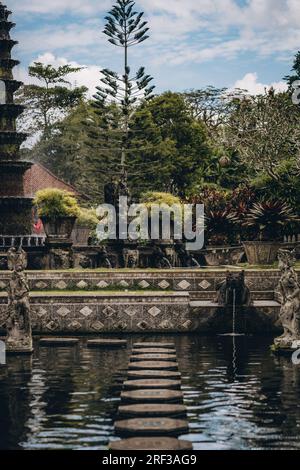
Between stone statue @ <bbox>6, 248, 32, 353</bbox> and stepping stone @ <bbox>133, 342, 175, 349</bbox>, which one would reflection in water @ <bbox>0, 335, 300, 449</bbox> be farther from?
stone statue @ <bbox>6, 248, 32, 353</bbox>

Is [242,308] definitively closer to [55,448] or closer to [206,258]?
[206,258]

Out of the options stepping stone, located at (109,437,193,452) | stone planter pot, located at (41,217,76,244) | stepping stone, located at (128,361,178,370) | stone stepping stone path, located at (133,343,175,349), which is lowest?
stone stepping stone path, located at (133,343,175,349)

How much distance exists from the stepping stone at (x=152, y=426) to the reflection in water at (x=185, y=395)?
7.7 inches

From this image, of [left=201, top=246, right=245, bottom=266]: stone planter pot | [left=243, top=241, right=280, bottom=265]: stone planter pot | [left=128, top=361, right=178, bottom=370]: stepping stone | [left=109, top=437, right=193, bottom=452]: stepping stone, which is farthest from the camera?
[left=201, top=246, right=245, bottom=266]: stone planter pot

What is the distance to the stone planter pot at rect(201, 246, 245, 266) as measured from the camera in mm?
40594

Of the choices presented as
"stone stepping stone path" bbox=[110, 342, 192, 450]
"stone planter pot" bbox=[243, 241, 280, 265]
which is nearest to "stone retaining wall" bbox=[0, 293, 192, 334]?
"stone stepping stone path" bbox=[110, 342, 192, 450]

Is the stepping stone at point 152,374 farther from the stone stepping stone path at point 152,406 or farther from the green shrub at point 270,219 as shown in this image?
the green shrub at point 270,219

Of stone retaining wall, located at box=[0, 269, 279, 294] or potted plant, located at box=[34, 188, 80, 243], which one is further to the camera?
potted plant, located at box=[34, 188, 80, 243]

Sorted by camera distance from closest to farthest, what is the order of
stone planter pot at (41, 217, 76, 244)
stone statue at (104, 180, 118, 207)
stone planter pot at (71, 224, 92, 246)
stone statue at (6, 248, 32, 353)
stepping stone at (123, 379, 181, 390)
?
stepping stone at (123, 379, 181, 390), stone statue at (6, 248, 32, 353), stone planter pot at (41, 217, 76, 244), stone statue at (104, 180, 118, 207), stone planter pot at (71, 224, 92, 246)

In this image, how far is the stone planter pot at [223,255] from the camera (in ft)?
133

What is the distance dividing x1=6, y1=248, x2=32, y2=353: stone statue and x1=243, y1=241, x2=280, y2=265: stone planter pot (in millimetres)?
13099

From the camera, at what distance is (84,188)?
249 ft

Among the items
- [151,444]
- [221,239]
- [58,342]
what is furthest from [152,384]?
[221,239]

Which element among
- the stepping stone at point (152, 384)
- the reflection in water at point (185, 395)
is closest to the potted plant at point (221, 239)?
the reflection in water at point (185, 395)
